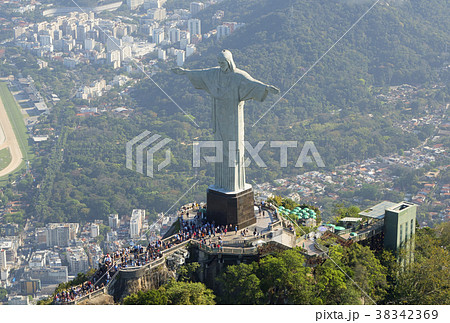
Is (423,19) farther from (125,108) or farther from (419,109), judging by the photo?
(125,108)

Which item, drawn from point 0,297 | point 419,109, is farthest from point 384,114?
point 0,297

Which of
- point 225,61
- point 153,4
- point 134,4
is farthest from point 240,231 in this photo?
point 134,4

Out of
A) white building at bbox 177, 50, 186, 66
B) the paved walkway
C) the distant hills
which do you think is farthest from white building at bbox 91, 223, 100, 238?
white building at bbox 177, 50, 186, 66

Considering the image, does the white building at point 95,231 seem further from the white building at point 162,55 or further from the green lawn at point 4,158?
the white building at point 162,55

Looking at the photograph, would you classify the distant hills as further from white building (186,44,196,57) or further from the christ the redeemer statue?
the christ the redeemer statue

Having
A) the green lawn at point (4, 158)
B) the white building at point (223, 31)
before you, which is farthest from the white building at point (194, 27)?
the green lawn at point (4, 158)

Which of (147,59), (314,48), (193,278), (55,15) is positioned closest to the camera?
(193,278)

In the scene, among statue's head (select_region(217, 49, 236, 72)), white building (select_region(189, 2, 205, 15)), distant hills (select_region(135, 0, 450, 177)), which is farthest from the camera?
white building (select_region(189, 2, 205, 15))
